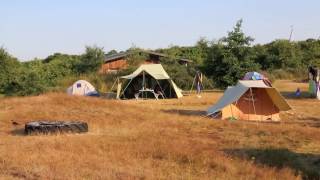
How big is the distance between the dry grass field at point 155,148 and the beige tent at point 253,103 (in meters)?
0.84

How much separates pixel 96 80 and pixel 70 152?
2767 cm

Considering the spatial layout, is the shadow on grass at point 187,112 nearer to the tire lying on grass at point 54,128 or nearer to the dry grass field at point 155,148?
the dry grass field at point 155,148

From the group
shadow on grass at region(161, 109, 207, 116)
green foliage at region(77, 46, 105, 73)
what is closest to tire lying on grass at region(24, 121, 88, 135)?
shadow on grass at region(161, 109, 207, 116)

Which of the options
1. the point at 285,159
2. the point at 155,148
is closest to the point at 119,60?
the point at 155,148

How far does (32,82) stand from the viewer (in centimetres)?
3359

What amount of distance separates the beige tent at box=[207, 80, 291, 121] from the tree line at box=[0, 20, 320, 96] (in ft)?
47.6

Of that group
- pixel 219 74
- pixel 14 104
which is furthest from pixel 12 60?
pixel 14 104

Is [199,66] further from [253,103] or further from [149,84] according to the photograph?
[253,103]

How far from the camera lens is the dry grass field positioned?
961cm

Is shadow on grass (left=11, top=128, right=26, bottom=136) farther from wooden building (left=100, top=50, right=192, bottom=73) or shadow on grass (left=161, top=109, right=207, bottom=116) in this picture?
wooden building (left=100, top=50, right=192, bottom=73)

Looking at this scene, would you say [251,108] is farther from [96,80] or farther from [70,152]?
[96,80]

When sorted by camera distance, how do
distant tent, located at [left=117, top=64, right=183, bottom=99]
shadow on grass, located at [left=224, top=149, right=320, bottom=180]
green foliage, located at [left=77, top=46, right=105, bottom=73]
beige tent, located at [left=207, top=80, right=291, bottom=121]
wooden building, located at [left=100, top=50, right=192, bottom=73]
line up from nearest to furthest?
shadow on grass, located at [left=224, top=149, right=320, bottom=180]
beige tent, located at [left=207, top=80, right=291, bottom=121]
distant tent, located at [left=117, top=64, right=183, bottom=99]
green foliage, located at [left=77, top=46, right=105, bottom=73]
wooden building, located at [left=100, top=50, right=192, bottom=73]

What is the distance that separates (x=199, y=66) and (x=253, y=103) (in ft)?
64.2

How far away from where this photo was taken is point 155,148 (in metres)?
11.7
